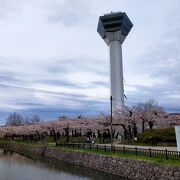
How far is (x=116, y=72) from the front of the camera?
356ft

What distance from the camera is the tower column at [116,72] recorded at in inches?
4129

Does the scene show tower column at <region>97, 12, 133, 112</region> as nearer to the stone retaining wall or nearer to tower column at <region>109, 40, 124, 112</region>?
tower column at <region>109, 40, 124, 112</region>

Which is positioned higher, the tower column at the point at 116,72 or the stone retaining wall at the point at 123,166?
the tower column at the point at 116,72

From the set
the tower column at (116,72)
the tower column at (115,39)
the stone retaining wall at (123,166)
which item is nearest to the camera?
the stone retaining wall at (123,166)

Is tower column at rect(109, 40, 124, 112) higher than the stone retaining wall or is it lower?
higher

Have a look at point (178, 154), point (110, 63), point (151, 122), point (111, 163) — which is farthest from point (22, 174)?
point (110, 63)

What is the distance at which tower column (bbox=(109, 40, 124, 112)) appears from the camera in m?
105

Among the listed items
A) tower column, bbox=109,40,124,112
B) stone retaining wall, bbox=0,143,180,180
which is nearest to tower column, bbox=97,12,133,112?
tower column, bbox=109,40,124,112

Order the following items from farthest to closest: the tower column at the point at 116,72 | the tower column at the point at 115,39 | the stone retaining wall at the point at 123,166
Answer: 1. the tower column at the point at 115,39
2. the tower column at the point at 116,72
3. the stone retaining wall at the point at 123,166

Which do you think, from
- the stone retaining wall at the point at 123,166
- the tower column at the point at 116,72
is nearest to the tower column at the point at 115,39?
the tower column at the point at 116,72

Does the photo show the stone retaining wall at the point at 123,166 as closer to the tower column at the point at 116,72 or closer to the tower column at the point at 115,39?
the tower column at the point at 116,72

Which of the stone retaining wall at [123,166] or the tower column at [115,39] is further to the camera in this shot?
the tower column at [115,39]

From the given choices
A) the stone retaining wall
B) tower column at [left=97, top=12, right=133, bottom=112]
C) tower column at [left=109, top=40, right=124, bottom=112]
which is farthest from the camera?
tower column at [left=97, top=12, right=133, bottom=112]

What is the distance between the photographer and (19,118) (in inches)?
5335
